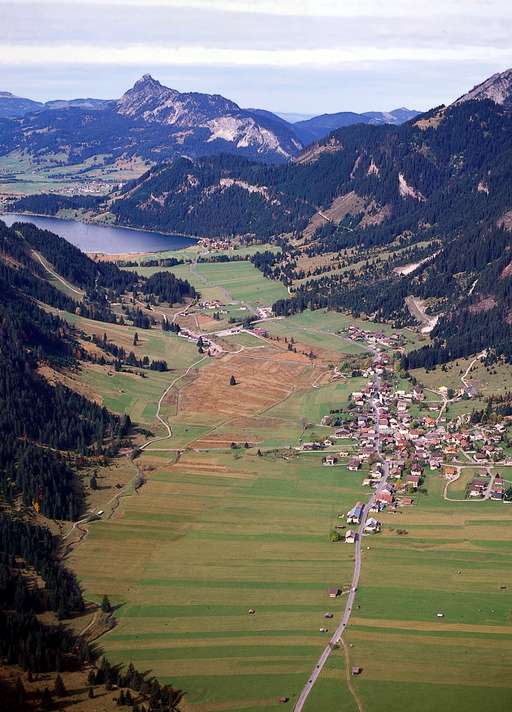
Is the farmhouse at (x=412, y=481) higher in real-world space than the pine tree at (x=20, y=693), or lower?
higher

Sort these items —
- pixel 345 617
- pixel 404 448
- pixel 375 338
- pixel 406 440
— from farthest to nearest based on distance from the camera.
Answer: pixel 375 338 → pixel 406 440 → pixel 404 448 → pixel 345 617

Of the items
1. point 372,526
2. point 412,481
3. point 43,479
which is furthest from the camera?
point 412,481

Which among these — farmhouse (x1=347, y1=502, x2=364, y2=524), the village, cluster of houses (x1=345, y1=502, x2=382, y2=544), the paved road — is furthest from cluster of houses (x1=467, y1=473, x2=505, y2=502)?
cluster of houses (x1=345, y1=502, x2=382, y2=544)

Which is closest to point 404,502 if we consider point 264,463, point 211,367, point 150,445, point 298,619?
point 264,463

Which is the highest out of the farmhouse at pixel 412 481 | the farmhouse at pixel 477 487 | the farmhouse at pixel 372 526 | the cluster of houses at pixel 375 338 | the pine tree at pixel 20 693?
the cluster of houses at pixel 375 338

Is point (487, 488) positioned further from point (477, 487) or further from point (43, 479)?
point (43, 479)

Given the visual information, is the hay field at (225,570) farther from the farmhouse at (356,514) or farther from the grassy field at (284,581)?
the farmhouse at (356,514)

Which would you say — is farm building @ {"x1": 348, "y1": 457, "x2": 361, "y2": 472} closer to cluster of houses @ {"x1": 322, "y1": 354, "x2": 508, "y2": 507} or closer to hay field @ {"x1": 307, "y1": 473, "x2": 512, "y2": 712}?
cluster of houses @ {"x1": 322, "y1": 354, "x2": 508, "y2": 507}

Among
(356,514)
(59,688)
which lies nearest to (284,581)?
(356,514)

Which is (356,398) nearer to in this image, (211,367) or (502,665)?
(211,367)

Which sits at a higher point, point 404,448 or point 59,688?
point 404,448

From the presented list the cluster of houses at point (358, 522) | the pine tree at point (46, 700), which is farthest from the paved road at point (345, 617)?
the pine tree at point (46, 700)

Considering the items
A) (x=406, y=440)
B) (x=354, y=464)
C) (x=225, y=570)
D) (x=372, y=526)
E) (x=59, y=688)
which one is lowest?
(x=59, y=688)
